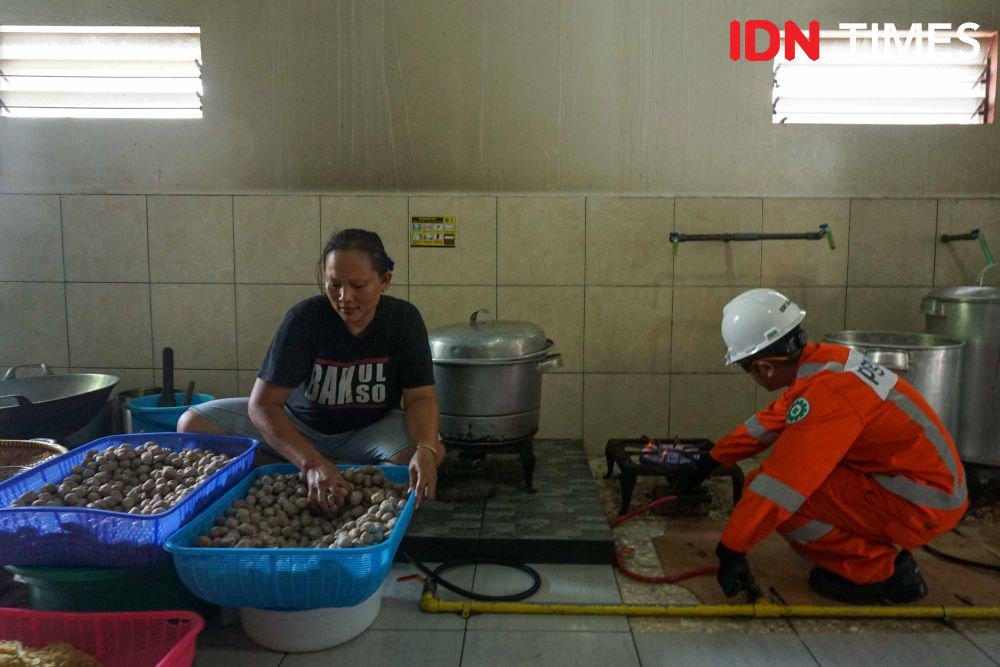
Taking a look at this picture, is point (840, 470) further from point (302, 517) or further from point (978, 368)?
point (302, 517)

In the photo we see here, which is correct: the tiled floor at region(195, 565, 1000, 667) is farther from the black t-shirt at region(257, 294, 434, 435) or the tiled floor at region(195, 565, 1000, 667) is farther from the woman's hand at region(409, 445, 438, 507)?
the black t-shirt at region(257, 294, 434, 435)

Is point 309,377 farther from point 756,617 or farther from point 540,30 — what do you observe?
point 540,30

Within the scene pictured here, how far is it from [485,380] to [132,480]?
111 cm

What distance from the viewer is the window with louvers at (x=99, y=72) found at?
305cm

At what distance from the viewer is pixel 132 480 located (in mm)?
1773

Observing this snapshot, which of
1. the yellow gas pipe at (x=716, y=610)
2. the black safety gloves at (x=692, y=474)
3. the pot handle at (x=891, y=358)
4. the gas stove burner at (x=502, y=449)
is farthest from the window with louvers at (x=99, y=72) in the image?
the pot handle at (x=891, y=358)

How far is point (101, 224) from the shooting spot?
3.06 meters

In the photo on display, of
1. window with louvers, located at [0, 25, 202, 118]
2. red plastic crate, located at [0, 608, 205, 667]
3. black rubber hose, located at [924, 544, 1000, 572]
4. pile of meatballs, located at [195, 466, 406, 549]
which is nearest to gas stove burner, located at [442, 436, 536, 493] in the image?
pile of meatballs, located at [195, 466, 406, 549]

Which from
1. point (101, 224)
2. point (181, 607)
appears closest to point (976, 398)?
point (181, 607)

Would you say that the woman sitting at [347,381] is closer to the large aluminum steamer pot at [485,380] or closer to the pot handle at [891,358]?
the large aluminum steamer pot at [485,380]

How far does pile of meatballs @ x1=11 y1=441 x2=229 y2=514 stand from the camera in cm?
160

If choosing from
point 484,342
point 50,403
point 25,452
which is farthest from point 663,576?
point 50,403

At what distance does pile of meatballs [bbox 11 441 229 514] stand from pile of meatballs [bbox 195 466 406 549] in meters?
0.14

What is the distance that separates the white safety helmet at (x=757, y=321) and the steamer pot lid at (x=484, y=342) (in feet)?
2.36
